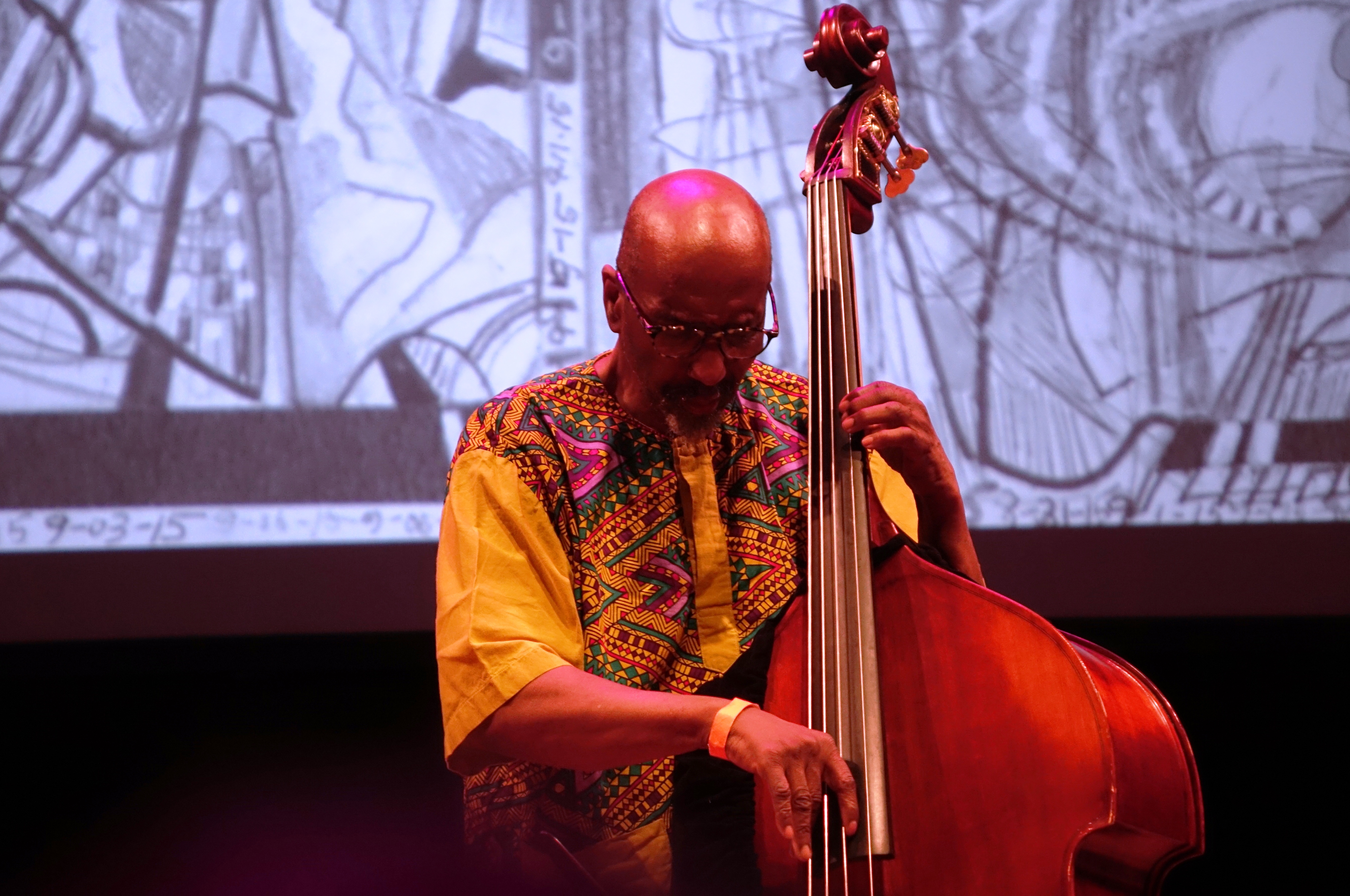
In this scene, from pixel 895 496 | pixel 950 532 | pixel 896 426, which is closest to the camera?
pixel 896 426

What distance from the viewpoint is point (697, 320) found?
50.6 inches

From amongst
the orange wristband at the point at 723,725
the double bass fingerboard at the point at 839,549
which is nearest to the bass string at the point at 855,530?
the double bass fingerboard at the point at 839,549

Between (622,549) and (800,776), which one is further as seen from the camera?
(622,549)

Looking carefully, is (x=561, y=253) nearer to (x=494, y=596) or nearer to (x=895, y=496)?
(x=895, y=496)

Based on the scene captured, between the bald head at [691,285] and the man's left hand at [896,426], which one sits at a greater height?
the bald head at [691,285]

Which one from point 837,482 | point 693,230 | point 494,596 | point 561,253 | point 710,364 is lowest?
point 494,596

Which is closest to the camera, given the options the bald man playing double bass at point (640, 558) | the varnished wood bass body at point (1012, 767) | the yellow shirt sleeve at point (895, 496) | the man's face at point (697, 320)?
the varnished wood bass body at point (1012, 767)

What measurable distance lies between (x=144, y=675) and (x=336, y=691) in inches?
15.1

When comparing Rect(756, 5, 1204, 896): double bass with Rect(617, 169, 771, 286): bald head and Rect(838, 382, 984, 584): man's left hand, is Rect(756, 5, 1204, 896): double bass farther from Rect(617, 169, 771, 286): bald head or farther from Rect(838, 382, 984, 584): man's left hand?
Rect(617, 169, 771, 286): bald head

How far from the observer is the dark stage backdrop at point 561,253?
80.9 inches

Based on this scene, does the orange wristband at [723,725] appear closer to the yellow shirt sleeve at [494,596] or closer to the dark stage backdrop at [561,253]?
the yellow shirt sleeve at [494,596]

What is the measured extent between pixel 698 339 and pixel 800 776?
518mm

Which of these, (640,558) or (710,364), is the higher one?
(710,364)

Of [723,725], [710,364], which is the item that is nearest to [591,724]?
[723,725]
